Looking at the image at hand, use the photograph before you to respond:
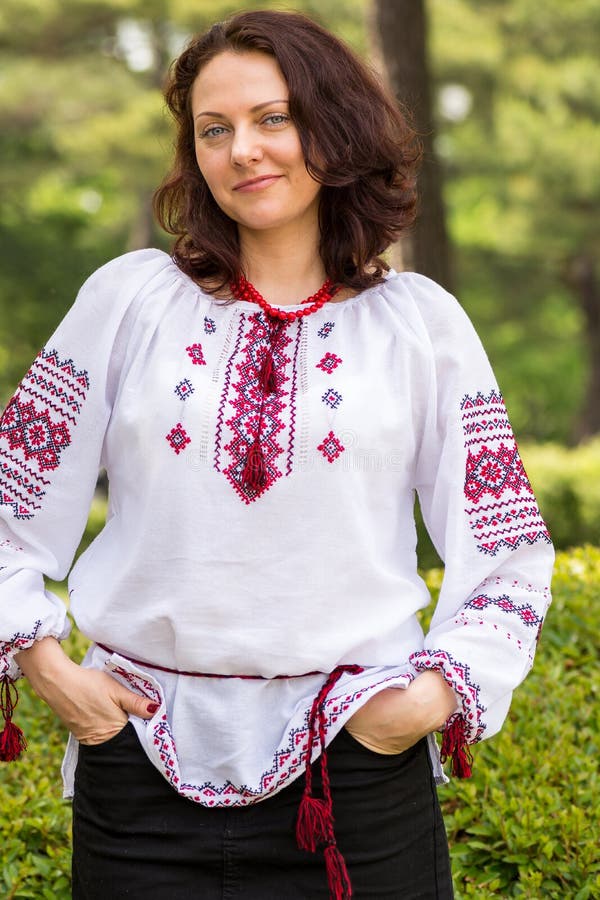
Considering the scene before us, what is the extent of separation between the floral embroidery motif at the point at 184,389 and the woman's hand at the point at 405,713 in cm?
56

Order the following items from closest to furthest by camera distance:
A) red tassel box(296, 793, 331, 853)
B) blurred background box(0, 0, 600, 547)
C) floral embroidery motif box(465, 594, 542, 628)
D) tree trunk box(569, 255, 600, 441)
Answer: red tassel box(296, 793, 331, 853) → floral embroidery motif box(465, 594, 542, 628) → blurred background box(0, 0, 600, 547) → tree trunk box(569, 255, 600, 441)

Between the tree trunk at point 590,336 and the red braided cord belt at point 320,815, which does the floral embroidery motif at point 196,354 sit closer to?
the red braided cord belt at point 320,815

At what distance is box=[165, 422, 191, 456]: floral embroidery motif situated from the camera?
1.83 metres

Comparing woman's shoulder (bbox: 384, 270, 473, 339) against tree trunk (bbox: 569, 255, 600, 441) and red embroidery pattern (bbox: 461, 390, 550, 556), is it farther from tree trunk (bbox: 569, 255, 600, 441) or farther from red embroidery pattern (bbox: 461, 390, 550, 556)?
tree trunk (bbox: 569, 255, 600, 441)

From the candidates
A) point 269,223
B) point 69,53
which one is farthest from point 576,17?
point 269,223

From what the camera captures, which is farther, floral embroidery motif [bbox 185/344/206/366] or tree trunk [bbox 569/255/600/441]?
tree trunk [bbox 569/255/600/441]

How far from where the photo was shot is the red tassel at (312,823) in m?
1.80

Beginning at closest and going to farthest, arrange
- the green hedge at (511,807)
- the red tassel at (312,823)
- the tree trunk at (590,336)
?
the red tassel at (312,823)
the green hedge at (511,807)
the tree trunk at (590,336)

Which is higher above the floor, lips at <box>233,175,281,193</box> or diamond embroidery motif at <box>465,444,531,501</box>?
lips at <box>233,175,281,193</box>

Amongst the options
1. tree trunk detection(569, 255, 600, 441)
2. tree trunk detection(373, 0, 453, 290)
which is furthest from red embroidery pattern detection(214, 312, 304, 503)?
tree trunk detection(569, 255, 600, 441)

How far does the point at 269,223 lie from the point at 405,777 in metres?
0.93

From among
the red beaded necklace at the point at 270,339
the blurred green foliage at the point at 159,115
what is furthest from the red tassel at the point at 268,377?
the blurred green foliage at the point at 159,115

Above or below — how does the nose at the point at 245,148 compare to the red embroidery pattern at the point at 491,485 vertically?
above

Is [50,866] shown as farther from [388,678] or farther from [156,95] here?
[156,95]
